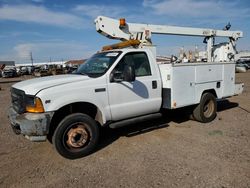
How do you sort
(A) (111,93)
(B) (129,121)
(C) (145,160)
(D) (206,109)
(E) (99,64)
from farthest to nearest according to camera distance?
(D) (206,109) → (E) (99,64) → (B) (129,121) → (A) (111,93) → (C) (145,160)

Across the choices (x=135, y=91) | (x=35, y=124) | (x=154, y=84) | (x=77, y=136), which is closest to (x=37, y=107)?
(x=35, y=124)

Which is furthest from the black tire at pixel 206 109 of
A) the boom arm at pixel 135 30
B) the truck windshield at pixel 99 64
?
the truck windshield at pixel 99 64

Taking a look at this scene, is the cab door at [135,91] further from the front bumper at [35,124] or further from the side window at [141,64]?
the front bumper at [35,124]

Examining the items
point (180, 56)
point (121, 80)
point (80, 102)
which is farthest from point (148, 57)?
point (180, 56)

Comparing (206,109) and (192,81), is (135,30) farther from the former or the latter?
(206,109)

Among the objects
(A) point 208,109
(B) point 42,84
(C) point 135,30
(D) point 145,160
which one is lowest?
(D) point 145,160

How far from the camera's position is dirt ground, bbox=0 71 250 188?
11.8 feet

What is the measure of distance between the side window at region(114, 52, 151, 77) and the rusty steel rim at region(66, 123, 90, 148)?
1.53 meters

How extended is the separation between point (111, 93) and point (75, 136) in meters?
1.11

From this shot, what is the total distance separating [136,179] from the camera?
363cm

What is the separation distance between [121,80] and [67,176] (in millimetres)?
2102

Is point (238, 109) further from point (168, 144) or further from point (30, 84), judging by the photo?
point (30, 84)

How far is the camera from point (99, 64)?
5.25 m

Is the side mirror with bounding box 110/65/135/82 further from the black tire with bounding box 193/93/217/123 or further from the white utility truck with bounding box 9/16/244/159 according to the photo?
the black tire with bounding box 193/93/217/123
